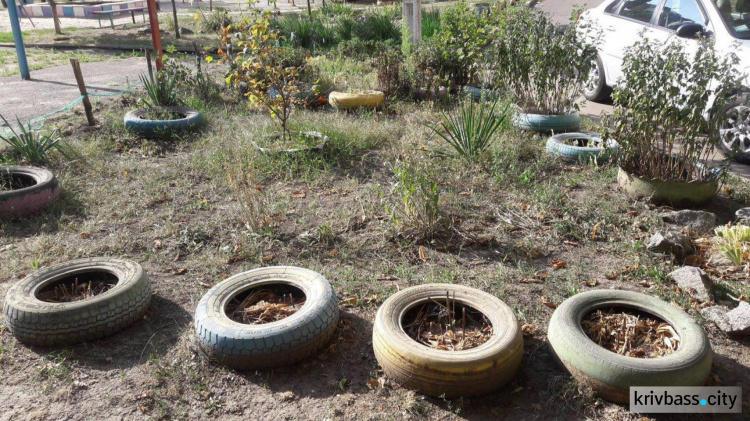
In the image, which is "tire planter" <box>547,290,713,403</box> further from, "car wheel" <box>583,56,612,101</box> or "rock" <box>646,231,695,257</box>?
"car wheel" <box>583,56,612,101</box>

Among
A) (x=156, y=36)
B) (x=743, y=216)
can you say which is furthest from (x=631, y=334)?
(x=156, y=36)

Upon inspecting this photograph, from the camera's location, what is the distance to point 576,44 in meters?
6.67

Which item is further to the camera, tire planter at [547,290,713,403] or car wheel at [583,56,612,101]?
car wheel at [583,56,612,101]

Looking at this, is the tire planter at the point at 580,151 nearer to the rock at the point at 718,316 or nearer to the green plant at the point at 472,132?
the green plant at the point at 472,132

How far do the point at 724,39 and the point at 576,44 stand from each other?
1557 mm

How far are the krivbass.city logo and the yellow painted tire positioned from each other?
6023 millimetres

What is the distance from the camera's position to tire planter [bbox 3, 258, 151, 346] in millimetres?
3305

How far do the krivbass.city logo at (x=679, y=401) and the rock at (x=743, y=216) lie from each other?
7.61 ft

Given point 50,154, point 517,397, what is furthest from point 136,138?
point 517,397

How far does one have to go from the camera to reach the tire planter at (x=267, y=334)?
10.1 feet

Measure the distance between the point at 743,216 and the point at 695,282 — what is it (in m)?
1.35

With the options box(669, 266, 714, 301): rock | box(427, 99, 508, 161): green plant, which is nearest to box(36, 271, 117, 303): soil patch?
box(427, 99, 508, 161): green plant

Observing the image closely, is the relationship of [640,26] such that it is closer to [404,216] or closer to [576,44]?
[576,44]

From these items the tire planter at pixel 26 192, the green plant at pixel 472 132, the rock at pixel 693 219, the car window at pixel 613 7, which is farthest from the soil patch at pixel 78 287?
the car window at pixel 613 7
